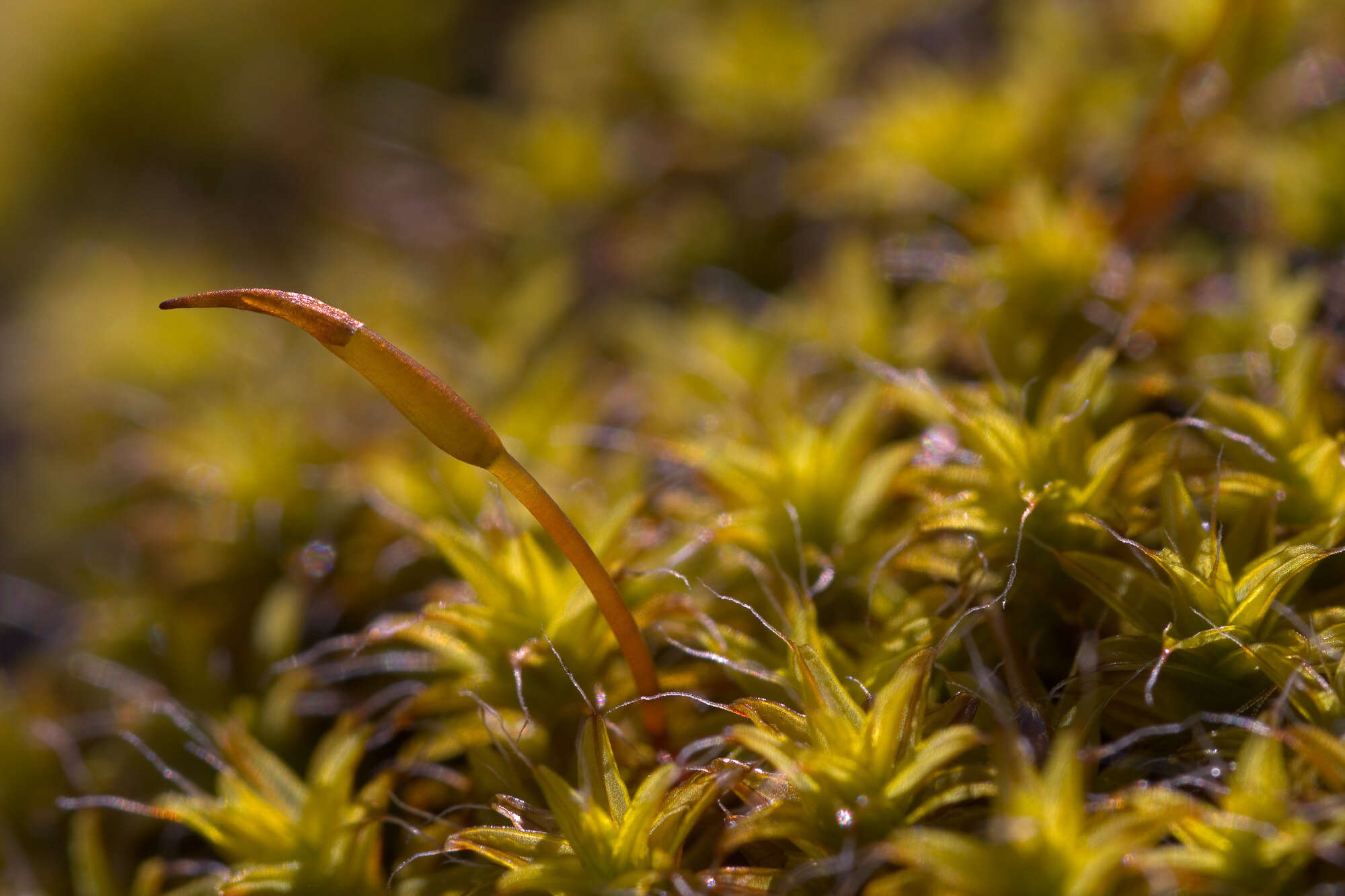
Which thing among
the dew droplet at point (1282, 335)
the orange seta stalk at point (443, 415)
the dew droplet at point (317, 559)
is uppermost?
the dew droplet at point (1282, 335)

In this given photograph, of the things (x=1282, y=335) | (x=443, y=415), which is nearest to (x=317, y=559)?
(x=443, y=415)

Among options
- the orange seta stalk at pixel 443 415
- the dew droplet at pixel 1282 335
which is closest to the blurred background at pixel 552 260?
the dew droplet at pixel 1282 335

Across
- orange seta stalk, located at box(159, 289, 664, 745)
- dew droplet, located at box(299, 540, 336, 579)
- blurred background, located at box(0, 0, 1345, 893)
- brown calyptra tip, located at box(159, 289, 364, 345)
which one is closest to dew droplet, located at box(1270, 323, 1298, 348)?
blurred background, located at box(0, 0, 1345, 893)

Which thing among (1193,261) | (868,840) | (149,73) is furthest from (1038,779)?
(149,73)

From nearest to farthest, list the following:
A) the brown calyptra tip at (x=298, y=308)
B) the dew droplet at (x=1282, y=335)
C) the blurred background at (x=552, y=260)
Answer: the brown calyptra tip at (x=298, y=308) → the dew droplet at (x=1282, y=335) → the blurred background at (x=552, y=260)

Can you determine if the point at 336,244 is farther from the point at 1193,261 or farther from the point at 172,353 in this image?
the point at 1193,261

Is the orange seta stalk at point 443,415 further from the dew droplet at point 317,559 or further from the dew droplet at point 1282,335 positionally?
the dew droplet at point 1282,335
